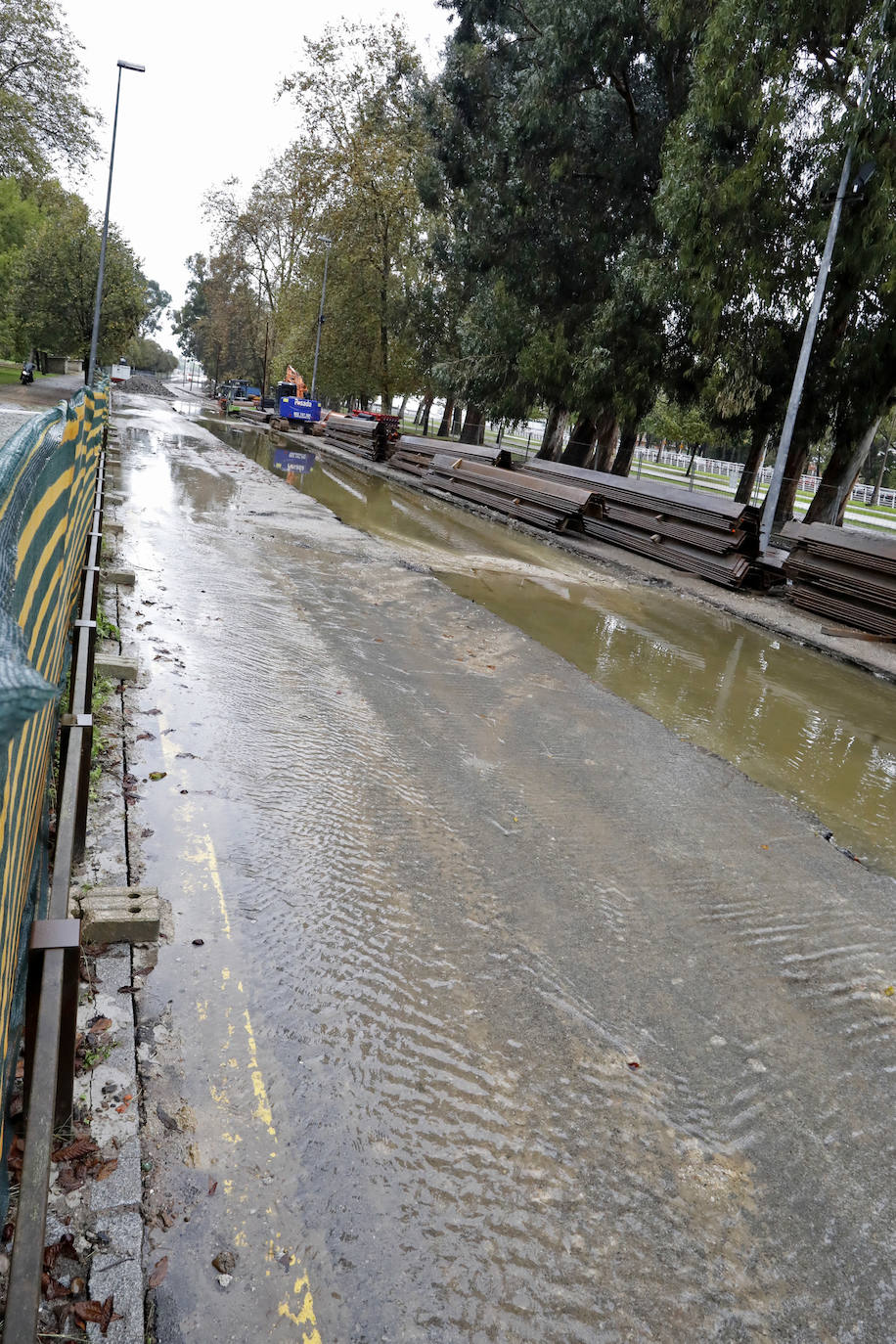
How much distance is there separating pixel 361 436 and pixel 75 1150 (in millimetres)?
35499

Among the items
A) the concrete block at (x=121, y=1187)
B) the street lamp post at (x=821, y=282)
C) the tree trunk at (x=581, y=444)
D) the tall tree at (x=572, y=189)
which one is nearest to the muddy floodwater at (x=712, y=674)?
the street lamp post at (x=821, y=282)

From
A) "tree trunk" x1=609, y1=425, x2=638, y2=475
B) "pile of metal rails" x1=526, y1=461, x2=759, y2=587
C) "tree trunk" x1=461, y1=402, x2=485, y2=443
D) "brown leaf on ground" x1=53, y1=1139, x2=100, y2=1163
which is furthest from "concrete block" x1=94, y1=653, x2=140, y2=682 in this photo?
"tree trunk" x1=461, y1=402, x2=485, y2=443

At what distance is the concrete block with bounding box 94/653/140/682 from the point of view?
6552 mm

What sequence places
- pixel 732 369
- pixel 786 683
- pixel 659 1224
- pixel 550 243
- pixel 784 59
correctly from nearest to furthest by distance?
pixel 659 1224 → pixel 786 683 → pixel 784 59 → pixel 732 369 → pixel 550 243

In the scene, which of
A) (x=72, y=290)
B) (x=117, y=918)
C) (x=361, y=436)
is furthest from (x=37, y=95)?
(x=117, y=918)

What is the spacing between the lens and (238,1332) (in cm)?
231

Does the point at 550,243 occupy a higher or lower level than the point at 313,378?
higher

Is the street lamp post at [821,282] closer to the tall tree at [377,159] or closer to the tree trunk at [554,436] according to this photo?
the tree trunk at [554,436]

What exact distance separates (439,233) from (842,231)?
80.4 ft

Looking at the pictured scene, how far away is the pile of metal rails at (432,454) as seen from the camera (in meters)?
24.9

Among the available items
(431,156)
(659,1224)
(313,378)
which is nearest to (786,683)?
(659,1224)

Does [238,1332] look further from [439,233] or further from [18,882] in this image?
[439,233]

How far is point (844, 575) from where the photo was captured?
14664mm

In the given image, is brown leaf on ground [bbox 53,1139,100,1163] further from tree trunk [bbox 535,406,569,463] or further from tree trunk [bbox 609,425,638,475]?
tree trunk [bbox 535,406,569,463]
